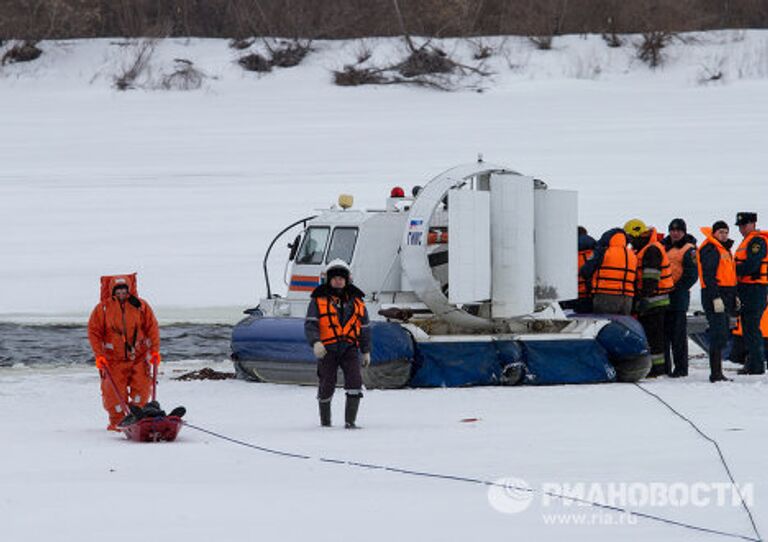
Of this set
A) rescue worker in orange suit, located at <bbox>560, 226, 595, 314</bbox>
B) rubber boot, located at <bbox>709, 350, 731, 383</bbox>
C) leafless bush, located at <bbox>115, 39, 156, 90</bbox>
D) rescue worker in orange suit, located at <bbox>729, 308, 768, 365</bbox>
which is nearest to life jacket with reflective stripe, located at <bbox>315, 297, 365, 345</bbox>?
rubber boot, located at <bbox>709, 350, 731, 383</bbox>

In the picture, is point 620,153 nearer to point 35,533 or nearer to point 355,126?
point 355,126

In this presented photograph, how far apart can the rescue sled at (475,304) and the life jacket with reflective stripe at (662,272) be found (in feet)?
1.43

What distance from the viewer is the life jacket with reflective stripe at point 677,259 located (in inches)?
560

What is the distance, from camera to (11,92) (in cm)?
3372

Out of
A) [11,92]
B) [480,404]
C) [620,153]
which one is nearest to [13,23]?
[11,92]

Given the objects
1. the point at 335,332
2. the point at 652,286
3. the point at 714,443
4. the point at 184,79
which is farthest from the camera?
the point at 184,79

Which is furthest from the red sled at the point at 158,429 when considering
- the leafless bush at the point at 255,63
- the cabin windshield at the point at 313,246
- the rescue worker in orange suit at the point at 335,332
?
the leafless bush at the point at 255,63

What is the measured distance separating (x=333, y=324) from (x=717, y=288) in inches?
144

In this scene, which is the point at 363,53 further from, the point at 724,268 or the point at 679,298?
the point at 724,268

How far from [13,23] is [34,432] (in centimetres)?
2702

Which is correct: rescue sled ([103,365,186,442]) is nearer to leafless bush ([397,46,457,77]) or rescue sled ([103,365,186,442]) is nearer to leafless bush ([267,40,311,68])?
leafless bush ([397,46,457,77])

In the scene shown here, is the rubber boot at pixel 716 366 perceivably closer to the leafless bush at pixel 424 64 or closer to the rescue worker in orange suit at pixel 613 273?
the rescue worker in orange suit at pixel 613 273

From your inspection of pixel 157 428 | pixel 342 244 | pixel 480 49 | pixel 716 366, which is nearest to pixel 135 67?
pixel 480 49

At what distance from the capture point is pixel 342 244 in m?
15.0
